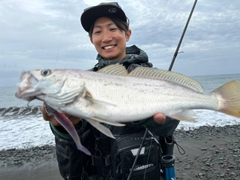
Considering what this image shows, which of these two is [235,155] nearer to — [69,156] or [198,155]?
[198,155]

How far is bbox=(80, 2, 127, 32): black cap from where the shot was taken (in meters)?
3.65

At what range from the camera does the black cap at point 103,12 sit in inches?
144

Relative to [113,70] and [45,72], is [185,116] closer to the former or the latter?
[113,70]

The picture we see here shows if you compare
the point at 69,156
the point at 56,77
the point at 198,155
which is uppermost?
the point at 56,77

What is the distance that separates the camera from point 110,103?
242 cm

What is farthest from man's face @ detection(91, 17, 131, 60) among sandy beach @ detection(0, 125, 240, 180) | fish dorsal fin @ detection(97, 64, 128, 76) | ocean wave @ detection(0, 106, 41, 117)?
ocean wave @ detection(0, 106, 41, 117)

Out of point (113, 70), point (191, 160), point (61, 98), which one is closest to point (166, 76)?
point (113, 70)

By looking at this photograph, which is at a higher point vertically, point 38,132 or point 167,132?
point 167,132

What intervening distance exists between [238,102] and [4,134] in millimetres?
13575

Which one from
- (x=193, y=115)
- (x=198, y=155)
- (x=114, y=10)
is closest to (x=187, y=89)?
(x=193, y=115)

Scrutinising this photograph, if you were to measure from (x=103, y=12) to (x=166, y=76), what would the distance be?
165 cm

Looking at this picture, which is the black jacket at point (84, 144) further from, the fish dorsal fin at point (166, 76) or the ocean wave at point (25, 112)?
the ocean wave at point (25, 112)

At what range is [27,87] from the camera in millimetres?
2209

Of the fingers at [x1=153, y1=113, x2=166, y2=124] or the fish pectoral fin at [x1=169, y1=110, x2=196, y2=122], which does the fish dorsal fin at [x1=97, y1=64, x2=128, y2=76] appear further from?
the fish pectoral fin at [x1=169, y1=110, x2=196, y2=122]
